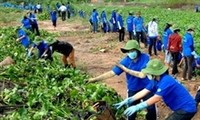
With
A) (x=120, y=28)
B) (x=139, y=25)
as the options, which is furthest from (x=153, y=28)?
(x=120, y=28)

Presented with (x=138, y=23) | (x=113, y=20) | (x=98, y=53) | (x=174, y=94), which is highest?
(x=174, y=94)

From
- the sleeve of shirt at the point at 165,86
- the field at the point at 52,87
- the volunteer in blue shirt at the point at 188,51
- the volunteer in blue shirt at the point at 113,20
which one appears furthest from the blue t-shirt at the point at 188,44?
the volunteer in blue shirt at the point at 113,20

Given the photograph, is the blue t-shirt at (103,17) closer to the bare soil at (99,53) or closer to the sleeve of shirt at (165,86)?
the bare soil at (99,53)

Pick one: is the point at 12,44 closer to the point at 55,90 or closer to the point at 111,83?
the point at 111,83

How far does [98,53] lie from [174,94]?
13267mm

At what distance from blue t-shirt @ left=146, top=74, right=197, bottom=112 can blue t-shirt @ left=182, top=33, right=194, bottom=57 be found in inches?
244

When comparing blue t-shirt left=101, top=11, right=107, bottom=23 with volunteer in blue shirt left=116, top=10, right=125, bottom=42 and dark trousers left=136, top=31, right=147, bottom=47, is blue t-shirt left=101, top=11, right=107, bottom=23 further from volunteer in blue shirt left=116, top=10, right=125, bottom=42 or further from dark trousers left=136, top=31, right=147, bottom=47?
dark trousers left=136, top=31, right=147, bottom=47

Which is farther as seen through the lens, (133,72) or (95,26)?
(95,26)

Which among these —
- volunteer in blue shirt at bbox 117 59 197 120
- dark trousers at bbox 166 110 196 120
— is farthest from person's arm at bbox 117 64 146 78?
dark trousers at bbox 166 110 196 120

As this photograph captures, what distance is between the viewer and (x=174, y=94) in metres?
7.15

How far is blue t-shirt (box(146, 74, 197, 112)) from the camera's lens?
709cm

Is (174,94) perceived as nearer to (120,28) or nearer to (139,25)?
(139,25)

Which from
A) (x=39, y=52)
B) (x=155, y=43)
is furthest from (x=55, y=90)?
(x=155, y=43)

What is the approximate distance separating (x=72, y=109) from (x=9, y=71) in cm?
370
